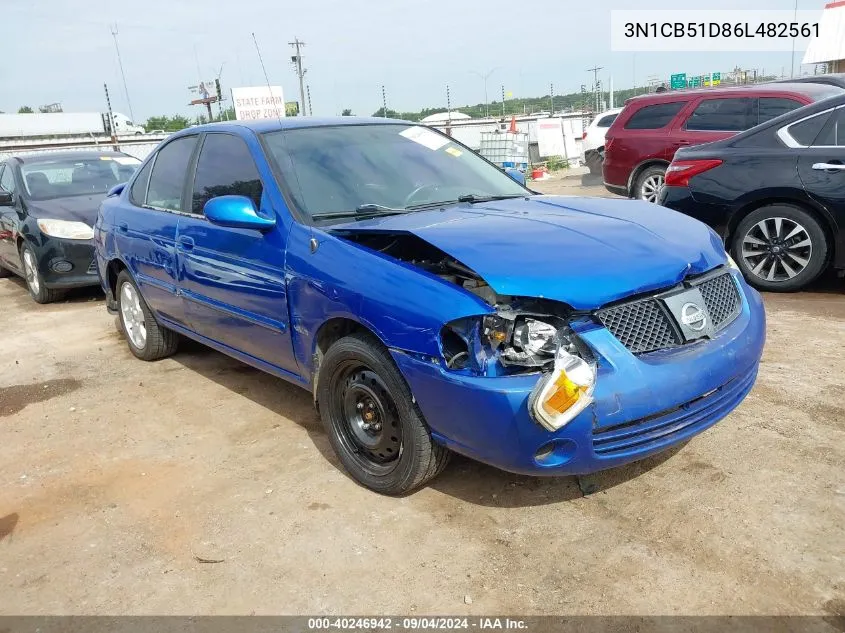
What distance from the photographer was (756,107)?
8.24 meters

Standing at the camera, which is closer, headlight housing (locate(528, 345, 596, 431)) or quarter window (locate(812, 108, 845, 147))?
headlight housing (locate(528, 345, 596, 431))

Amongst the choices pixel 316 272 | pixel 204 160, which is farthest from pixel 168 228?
pixel 316 272

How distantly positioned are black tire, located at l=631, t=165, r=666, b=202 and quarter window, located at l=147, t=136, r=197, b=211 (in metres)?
6.80

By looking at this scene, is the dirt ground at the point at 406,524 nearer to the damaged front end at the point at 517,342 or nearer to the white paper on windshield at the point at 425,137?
the damaged front end at the point at 517,342

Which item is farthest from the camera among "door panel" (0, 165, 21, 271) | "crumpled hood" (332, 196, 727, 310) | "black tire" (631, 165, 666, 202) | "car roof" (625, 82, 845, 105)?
"black tire" (631, 165, 666, 202)

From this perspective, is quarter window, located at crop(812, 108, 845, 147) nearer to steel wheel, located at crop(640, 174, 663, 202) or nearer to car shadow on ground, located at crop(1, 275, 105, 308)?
steel wheel, located at crop(640, 174, 663, 202)

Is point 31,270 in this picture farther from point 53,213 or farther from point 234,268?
point 234,268

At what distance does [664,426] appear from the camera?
2635 millimetres

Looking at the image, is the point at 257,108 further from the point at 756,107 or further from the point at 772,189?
the point at 772,189

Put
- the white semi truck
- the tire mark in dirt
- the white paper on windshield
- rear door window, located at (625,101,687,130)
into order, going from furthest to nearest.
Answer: the white semi truck
rear door window, located at (625,101,687,130)
the tire mark in dirt
the white paper on windshield

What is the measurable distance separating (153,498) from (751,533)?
8.73 ft

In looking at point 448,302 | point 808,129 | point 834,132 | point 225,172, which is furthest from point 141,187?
point 834,132

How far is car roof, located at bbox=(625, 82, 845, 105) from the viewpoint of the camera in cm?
796

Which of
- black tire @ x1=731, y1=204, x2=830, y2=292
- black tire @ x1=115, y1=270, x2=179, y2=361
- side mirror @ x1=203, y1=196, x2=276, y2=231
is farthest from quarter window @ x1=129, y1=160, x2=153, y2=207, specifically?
black tire @ x1=731, y1=204, x2=830, y2=292
